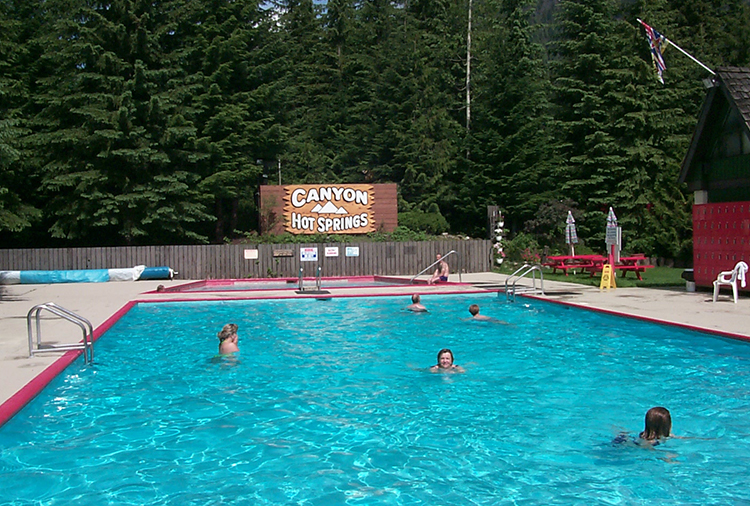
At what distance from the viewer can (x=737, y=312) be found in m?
14.5

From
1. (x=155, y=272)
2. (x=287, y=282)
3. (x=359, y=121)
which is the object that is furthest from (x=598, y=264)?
(x=359, y=121)

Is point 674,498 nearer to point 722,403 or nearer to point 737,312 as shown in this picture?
point 722,403

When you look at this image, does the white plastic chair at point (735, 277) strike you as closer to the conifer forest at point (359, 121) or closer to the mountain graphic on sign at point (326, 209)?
the conifer forest at point (359, 121)

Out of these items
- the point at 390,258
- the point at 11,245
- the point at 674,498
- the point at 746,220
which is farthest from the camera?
the point at 11,245

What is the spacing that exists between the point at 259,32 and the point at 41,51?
11391 millimetres

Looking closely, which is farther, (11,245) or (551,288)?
(11,245)

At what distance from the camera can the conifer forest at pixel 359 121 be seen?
102 feet

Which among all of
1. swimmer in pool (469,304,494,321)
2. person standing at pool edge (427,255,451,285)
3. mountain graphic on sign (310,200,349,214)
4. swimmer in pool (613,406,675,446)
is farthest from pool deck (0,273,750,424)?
mountain graphic on sign (310,200,349,214)

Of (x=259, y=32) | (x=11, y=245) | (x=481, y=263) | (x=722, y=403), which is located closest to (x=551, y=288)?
(x=481, y=263)

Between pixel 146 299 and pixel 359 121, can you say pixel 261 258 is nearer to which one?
pixel 146 299

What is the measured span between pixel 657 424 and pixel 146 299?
16.4m

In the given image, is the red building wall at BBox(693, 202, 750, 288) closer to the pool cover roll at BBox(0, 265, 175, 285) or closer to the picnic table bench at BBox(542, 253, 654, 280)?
the picnic table bench at BBox(542, 253, 654, 280)

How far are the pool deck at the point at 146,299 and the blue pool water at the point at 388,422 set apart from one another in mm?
397

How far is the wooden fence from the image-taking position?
28578 millimetres
